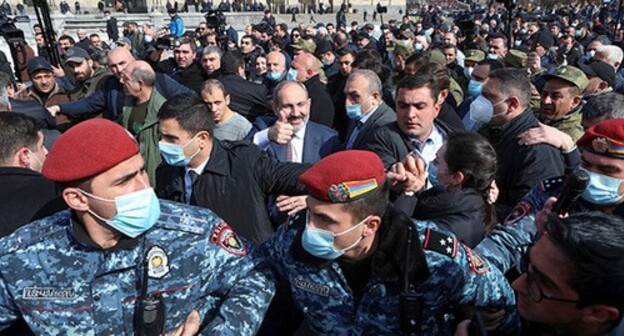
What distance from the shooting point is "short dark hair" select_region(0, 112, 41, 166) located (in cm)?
277

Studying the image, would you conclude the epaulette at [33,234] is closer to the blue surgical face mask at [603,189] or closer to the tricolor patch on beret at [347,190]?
the tricolor patch on beret at [347,190]

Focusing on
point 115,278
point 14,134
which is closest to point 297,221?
point 115,278

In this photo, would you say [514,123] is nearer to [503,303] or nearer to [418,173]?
[418,173]

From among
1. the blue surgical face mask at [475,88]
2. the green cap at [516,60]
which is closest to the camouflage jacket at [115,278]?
the blue surgical face mask at [475,88]

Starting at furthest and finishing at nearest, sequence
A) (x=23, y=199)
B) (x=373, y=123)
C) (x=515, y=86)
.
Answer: (x=373, y=123), (x=515, y=86), (x=23, y=199)

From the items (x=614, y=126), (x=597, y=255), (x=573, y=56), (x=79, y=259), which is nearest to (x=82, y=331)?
(x=79, y=259)

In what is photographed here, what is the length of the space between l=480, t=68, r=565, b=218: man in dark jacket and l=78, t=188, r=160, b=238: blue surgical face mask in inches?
84.5

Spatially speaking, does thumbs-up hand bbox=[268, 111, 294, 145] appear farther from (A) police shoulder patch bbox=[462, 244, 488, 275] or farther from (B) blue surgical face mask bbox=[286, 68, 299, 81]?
(B) blue surgical face mask bbox=[286, 68, 299, 81]

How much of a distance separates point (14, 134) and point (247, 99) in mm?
3176

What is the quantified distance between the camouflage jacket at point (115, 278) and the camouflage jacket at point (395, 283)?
24 centimetres

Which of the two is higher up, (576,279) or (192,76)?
(576,279)

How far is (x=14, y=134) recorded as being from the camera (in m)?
2.81

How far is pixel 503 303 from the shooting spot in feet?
6.56

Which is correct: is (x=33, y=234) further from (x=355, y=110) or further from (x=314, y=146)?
(x=355, y=110)
